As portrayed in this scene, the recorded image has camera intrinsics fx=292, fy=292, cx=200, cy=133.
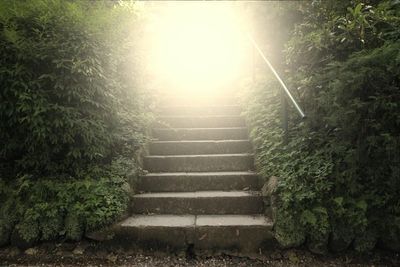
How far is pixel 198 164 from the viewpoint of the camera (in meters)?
4.48

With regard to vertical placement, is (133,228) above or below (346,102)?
below

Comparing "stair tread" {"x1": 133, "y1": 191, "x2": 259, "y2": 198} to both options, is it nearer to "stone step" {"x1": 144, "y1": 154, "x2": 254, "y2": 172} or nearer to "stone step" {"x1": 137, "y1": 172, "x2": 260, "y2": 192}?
"stone step" {"x1": 137, "y1": 172, "x2": 260, "y2": 192}

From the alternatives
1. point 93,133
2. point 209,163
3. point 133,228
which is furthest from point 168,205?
point 93,133

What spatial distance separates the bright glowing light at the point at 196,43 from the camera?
8734mm

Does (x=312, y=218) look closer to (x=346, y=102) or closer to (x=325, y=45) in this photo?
(x=346, y=102)

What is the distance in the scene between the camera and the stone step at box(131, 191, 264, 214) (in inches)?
147

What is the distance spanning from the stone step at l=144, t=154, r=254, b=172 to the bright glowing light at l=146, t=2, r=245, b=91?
154 inches

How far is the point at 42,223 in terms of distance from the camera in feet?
10.6

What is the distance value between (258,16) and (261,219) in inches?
157

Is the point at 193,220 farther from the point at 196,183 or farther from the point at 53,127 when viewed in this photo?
the point at 53,127

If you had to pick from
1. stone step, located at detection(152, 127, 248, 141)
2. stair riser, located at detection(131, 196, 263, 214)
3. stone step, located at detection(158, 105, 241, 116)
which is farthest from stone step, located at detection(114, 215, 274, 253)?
stone step, located at detection(158, 105, 241, 116)

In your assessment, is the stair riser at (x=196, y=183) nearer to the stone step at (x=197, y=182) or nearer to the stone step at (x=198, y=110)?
the stone step at (x=197, y=182)

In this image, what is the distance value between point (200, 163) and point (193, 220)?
1146 millimetres

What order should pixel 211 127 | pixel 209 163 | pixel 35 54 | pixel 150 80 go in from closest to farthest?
pixel 35 54, pixel 209 163, pixel 211 127, pixel 150 80
